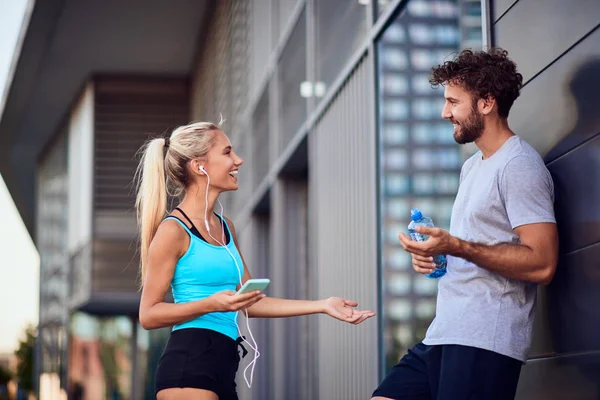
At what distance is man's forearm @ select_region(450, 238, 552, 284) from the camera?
108 inches

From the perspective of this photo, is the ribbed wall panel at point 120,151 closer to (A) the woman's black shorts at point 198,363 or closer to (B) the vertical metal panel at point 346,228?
(B) the vertical metal panel at point 346,228

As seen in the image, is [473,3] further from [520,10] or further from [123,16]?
[123,16]

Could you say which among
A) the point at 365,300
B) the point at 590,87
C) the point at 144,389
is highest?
the point at 590,87

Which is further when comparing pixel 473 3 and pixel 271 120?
pixel 271 120

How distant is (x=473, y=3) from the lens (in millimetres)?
4195

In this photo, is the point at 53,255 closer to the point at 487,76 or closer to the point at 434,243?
the point at 487,76

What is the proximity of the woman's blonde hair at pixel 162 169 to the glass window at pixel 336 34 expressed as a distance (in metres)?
2.72

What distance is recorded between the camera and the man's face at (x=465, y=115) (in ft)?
10.3

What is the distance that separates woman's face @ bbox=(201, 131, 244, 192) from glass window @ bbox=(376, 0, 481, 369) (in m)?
1.20

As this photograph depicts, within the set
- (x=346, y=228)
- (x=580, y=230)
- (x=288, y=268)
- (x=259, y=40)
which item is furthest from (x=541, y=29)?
(x=259, y=40)

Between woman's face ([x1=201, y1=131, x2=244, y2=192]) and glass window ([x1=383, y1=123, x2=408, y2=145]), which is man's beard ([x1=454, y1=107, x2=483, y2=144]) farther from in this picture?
glass window ([x1=383, y1=123, x2=408, y2=145])

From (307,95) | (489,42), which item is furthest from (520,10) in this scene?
(307,95)

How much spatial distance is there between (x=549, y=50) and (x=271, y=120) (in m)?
6.50

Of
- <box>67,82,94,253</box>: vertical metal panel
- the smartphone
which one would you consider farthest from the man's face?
<box>67,82,94,253</box>: vertical metal panel
